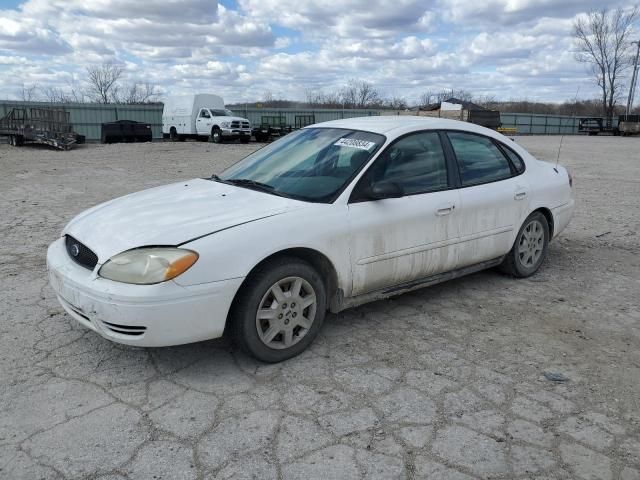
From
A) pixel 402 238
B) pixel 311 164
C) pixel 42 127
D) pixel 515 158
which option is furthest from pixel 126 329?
pixel 42 127

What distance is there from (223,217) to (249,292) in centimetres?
50

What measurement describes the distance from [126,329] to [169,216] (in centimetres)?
77

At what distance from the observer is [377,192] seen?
12.2 feet

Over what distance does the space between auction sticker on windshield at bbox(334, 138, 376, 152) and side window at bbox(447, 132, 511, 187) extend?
86cm

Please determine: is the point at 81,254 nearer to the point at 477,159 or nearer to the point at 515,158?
the point at 477,159

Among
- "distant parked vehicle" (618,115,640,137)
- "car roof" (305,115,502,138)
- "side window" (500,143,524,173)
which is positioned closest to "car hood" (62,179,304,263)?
"car roof" (305,115,502,138)

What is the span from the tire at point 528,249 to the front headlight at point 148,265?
3191 mm

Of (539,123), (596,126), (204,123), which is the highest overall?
(539,123)

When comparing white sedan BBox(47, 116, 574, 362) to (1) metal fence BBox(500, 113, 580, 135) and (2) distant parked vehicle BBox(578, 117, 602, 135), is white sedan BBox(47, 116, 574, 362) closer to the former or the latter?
(1) metal fence BBox(500, 113, 580, 135)

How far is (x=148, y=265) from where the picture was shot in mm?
3047

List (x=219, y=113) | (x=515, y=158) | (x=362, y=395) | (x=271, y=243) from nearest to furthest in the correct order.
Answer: (x=362, y=395) < (x=271, y=243) < (x=515, y=158) < (x=219, y=113)

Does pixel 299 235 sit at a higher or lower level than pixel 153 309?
higher

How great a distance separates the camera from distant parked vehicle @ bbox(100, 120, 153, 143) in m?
29.4

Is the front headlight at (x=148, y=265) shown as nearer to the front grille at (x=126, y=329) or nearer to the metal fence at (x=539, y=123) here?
the front grille at (x=126, y=329)
